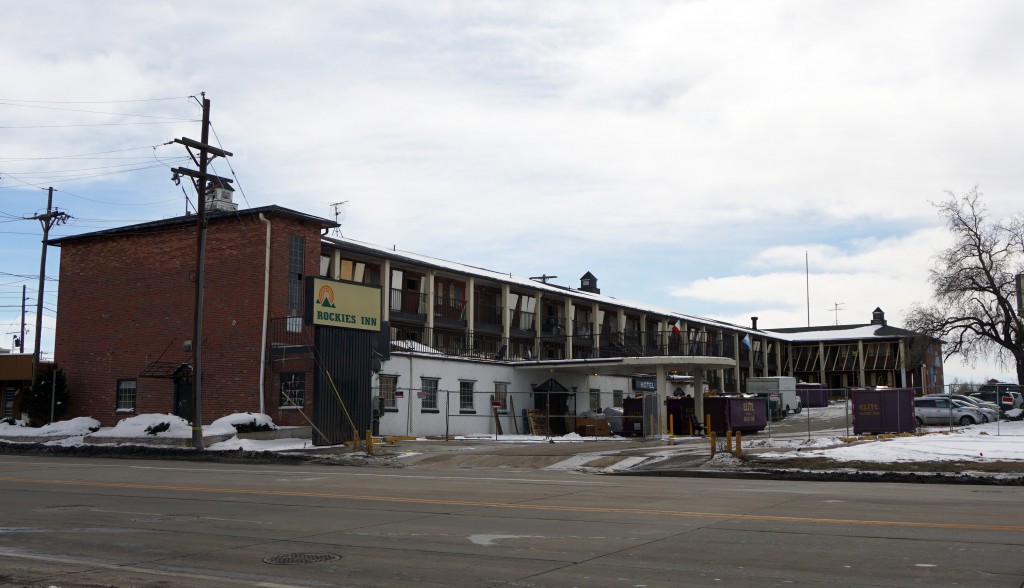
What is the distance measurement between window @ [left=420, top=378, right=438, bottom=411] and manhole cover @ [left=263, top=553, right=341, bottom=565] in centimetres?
2722

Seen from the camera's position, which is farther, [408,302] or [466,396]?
[408,302]

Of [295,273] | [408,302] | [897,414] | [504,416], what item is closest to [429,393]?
[504,416]

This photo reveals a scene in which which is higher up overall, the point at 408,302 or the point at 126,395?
the point at 408,302

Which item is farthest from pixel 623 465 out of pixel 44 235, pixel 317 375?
pixel 44 235

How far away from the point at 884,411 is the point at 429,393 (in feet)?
55.6

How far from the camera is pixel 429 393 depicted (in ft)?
123

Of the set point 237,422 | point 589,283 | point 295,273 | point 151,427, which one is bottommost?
point 151,427

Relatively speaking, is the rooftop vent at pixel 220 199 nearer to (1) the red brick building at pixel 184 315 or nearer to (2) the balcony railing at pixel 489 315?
(1) the red brick building at pixel 184 315

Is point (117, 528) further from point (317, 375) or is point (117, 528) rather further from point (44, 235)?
point (44, 235)

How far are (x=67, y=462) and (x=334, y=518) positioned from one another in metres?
17.0

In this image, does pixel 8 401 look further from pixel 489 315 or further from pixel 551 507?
pixel 551 507

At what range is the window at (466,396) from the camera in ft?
129

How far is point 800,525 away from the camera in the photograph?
11.1 meters

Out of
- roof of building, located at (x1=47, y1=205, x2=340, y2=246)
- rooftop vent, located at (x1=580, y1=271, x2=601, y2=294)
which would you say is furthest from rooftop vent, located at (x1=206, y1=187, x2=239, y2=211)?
rooftop vent, located at (x1=580, y1=271, x2=601, y2=294)
